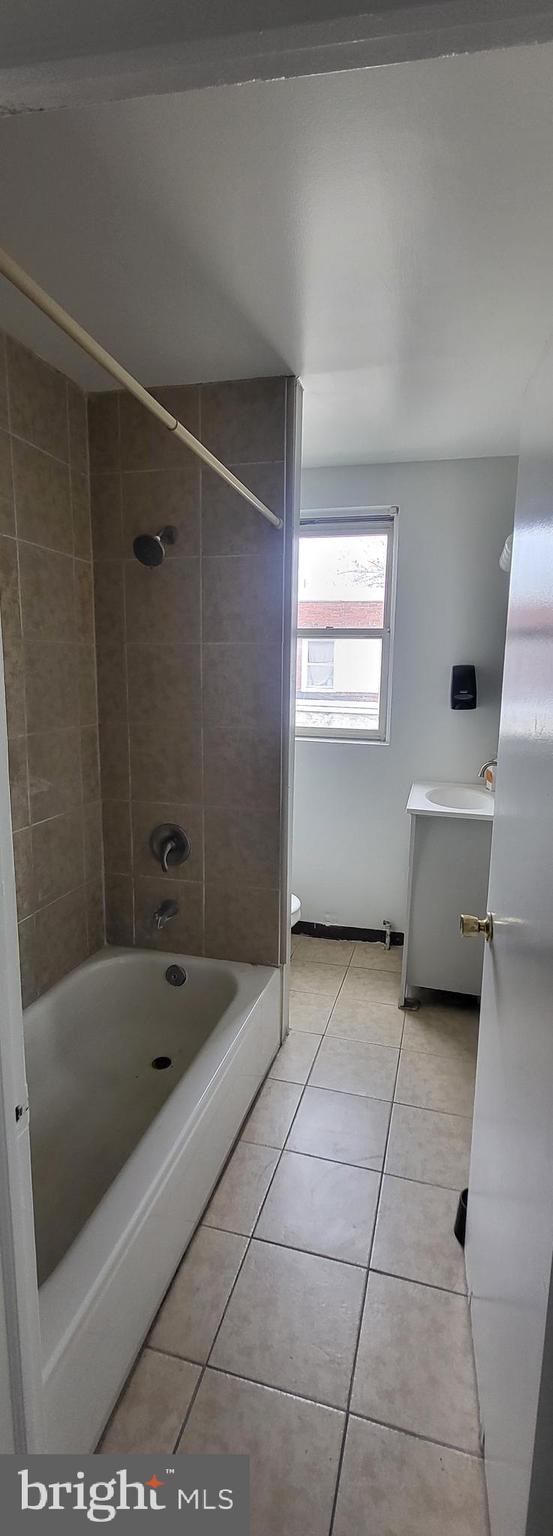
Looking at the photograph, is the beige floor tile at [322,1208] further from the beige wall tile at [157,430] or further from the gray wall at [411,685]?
the beige wall tile at [157,430]

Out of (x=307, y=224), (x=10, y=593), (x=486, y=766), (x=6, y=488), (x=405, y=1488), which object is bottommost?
(x=405, y=1488)

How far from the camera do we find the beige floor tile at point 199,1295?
1303 mm

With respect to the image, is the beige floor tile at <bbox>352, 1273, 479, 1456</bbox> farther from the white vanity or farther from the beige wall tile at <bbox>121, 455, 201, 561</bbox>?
the beige wall tile at <bbox>121, 455, 201, 561</bbox>

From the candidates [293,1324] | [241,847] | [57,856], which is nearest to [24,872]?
[57,856]

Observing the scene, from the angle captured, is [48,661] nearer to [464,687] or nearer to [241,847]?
[241,847]

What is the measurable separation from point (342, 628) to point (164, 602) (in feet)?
3.59

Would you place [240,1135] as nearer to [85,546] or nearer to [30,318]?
[85,546]

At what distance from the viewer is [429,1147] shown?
1.82 meters

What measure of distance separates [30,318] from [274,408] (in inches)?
27.6

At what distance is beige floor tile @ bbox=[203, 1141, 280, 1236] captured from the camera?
1.58 m

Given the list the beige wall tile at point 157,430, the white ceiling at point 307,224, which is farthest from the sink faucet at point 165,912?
the white ceiling at point 307,224

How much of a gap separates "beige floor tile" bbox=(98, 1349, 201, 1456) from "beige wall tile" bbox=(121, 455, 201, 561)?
2.04 meters

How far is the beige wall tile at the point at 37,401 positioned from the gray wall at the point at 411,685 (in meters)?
1.26

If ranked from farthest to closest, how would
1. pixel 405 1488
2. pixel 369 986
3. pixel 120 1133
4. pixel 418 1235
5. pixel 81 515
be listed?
pixel 369 986, pixel 81 515, pixel 120 1133, pixel 418 1235, pixel 405 1488
